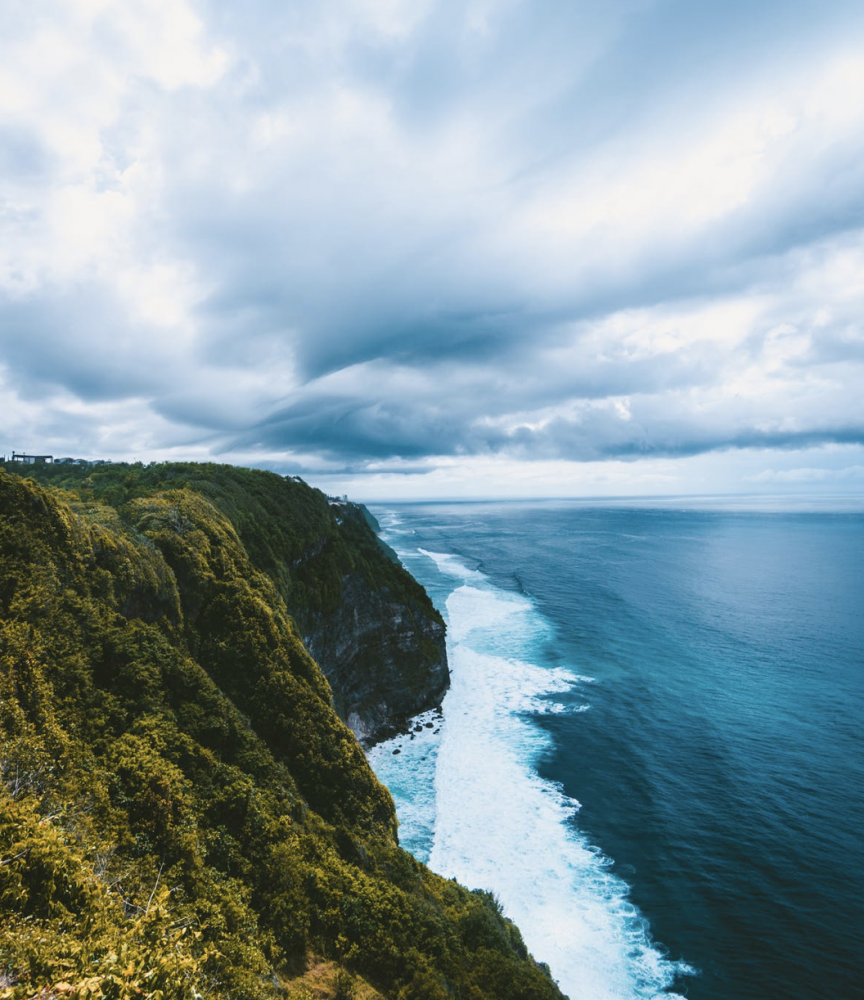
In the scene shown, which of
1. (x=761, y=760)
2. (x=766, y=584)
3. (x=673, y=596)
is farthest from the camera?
(x=766, y=584)

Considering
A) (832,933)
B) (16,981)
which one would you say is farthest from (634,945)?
(16,981)

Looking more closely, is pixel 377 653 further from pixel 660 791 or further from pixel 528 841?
pixel 660 791

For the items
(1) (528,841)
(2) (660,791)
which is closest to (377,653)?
(1) (528,841)

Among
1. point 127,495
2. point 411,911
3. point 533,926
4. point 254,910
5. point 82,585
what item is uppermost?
point 127,495

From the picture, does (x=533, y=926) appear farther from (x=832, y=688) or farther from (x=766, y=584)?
(x=766, y=584)

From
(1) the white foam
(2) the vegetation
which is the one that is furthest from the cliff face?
(2) the vegetation

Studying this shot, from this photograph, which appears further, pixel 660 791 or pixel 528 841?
pixel 660 791

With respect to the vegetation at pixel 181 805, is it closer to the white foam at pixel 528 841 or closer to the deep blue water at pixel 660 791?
the white foam at pixel 528 841

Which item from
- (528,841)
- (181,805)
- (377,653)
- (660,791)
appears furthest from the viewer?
(377,653)
